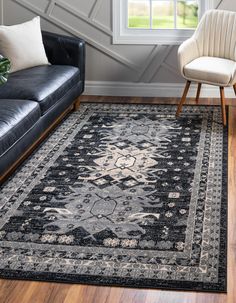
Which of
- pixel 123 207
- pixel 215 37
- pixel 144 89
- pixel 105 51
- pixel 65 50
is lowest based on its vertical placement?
pixel 144 89

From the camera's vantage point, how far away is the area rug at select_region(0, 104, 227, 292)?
278cm

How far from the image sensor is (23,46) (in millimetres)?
5008

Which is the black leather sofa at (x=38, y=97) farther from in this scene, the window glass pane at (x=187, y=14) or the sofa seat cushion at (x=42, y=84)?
the window glass pane at (x=187, y=14)

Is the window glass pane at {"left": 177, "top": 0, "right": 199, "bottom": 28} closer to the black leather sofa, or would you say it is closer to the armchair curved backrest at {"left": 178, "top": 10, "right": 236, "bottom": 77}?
the armchair curved backrest at {"left": 178, "top": 10, "right": 236, "bottom": 77}

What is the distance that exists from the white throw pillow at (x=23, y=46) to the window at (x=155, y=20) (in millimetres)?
790

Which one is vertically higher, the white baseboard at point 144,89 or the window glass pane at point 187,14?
the window glass pane at point 187,14

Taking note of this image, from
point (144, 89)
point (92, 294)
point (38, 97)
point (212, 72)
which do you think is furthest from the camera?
point (144, 89)

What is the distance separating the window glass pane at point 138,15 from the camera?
221 inches

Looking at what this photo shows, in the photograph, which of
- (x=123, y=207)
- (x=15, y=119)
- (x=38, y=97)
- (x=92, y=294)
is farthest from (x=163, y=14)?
(x=92, y=294)

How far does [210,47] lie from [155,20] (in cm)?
68

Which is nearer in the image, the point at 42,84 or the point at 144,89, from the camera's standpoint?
the point at 42,84

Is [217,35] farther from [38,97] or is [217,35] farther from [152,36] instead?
[38,97]

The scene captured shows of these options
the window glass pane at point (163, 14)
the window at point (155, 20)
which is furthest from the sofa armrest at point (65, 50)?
the window glass pane at point (163, 14)

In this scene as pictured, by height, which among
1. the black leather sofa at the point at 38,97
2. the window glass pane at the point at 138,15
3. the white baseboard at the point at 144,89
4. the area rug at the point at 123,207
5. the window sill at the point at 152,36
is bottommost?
the white baseboard at the point at 144,89
